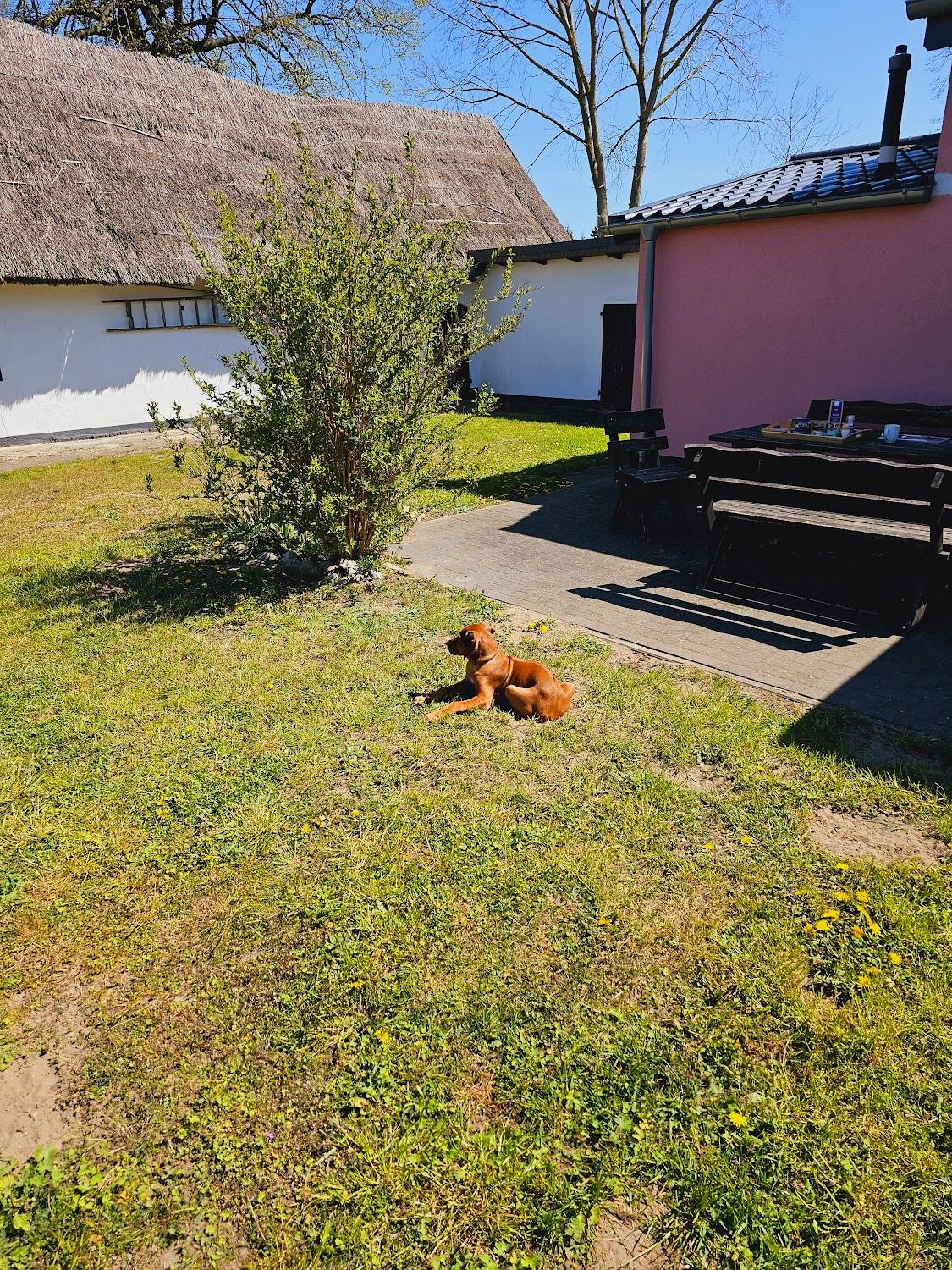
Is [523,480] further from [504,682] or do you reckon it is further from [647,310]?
[504,682]

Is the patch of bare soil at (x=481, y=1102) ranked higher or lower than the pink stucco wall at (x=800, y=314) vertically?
lower

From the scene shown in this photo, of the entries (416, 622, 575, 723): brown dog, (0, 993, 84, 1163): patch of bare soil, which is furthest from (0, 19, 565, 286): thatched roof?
(0, 993, 84, 1163): patch of bare soil

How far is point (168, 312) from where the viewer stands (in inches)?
591

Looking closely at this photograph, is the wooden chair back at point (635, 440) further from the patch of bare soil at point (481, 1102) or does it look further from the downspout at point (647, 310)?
the patch of bare soil at point (481, 1102)

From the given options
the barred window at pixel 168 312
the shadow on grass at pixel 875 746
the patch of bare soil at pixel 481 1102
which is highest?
the barred window at pixel 168 312

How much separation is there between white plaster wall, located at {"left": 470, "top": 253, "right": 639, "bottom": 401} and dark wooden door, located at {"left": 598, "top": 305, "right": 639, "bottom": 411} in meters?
0.16

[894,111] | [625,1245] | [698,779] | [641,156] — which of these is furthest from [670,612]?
[641,156]

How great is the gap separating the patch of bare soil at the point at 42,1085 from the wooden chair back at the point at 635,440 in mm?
6399

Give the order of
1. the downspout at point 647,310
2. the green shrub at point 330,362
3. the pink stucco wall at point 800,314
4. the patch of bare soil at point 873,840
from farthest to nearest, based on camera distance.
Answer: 1. the downspout at point 647,310
2. the pink stucco wall at point 800,314
3. the green shrub at point 330,362
4. the patch of bare soil at point 873,840

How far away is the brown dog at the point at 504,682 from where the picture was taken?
4.12 metres

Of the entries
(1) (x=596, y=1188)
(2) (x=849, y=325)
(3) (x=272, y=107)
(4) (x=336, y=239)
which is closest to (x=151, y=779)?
(1) (x=596, y=1188)

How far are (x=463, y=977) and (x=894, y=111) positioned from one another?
935 cm

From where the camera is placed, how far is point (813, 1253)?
5.88ft

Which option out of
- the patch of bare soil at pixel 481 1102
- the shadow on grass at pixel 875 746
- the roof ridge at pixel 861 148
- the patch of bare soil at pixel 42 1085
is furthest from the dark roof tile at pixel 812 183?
the patch of bare soil at pixel 42 1085
